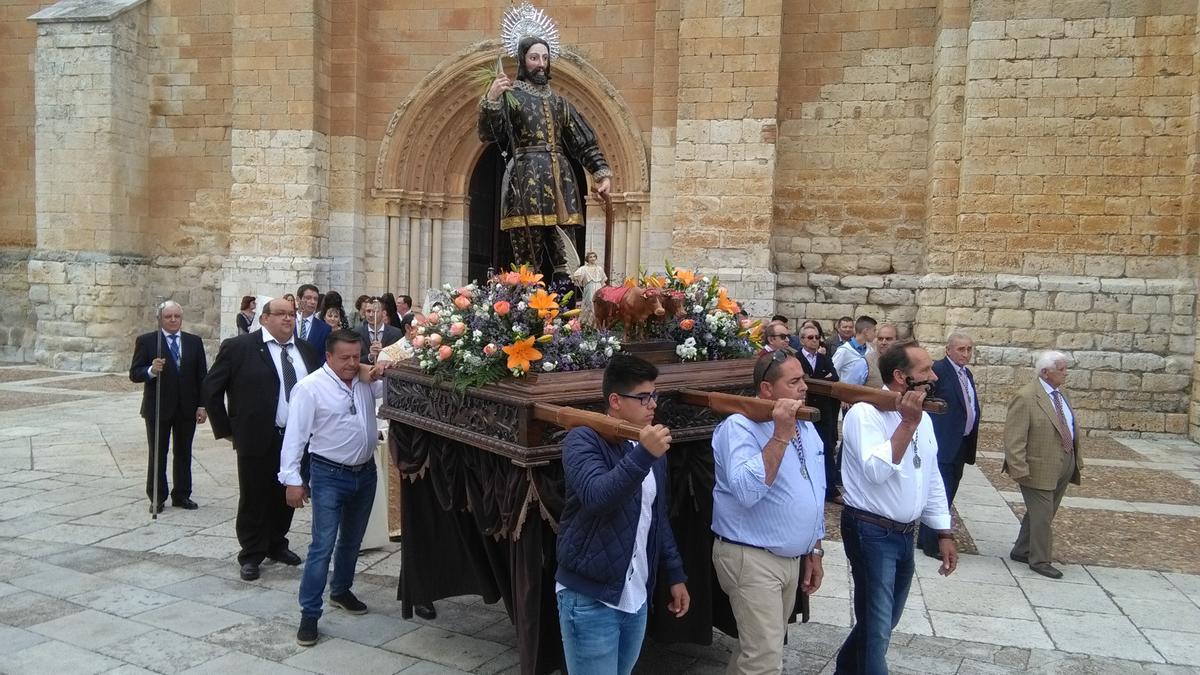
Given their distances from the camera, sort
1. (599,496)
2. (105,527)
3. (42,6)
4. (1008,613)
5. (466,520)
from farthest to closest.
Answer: (42,6), (105,527), (1008,613), (466,520), (599,496)

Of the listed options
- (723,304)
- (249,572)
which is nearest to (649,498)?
(723,304)

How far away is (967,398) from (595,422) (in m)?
4.30

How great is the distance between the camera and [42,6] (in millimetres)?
15938

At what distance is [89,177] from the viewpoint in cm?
1468

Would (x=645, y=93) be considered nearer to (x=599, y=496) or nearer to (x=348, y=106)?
(x=348, y=106)

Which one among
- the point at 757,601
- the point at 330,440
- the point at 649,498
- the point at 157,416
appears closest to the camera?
the point at 649,498

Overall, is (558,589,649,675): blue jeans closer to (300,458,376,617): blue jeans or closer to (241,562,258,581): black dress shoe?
(300,458,376,617): blue jeans

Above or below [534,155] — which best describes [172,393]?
below

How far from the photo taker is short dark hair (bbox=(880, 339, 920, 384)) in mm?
3592

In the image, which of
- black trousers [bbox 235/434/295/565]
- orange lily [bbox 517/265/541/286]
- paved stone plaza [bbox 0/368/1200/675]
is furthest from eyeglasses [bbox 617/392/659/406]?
black trousers [bbox 235/434/295/565]

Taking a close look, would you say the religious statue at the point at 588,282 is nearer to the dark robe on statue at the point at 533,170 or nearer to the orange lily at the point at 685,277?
the dark robe on statue at the point at 533,170

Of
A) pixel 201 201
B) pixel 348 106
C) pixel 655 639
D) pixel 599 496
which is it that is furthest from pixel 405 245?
pixel 599 496

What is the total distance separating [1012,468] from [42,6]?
17629 mm

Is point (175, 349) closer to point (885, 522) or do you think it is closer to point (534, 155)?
point (534, 155)
